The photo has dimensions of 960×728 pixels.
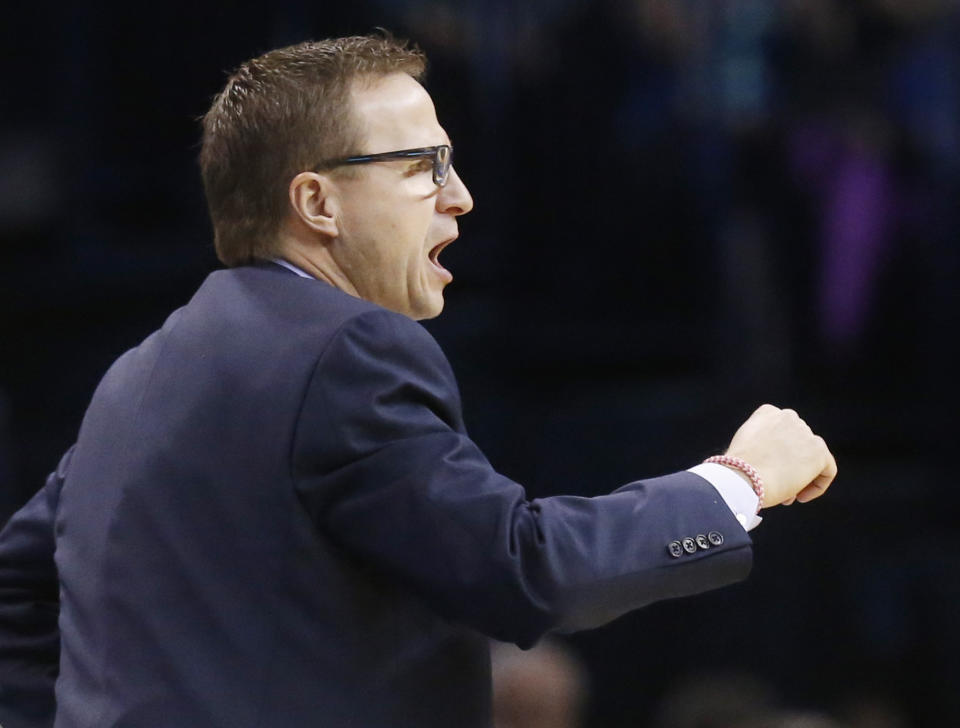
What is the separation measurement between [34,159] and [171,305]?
1.87 feet

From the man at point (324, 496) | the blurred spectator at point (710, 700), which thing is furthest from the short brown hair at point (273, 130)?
the blurred spectator at point (710, 700)

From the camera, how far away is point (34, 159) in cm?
437

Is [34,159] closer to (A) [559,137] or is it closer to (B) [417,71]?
(A) [559,137]

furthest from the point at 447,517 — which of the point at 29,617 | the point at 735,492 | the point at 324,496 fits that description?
the point at 29,617

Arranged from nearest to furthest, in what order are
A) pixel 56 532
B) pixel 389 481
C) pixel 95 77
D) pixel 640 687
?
pixel 389 481
pixel 56 532
pixel 640 687
pixel 95 77

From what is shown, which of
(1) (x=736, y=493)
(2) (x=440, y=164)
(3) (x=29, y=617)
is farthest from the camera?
(3) (x=29, y=617)

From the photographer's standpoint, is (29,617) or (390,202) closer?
(390,202)

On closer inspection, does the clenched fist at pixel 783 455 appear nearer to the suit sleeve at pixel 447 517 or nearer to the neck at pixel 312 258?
the suit sleeve at pixel 447 517

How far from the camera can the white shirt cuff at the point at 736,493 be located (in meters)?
1.58

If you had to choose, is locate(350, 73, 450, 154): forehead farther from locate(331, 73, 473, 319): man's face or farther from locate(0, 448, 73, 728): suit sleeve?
locate(0, 448, 73, 728): suit sleeve

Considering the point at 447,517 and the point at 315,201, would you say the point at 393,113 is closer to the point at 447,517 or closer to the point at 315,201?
the point at 315,201

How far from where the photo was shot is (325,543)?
58.9 inches

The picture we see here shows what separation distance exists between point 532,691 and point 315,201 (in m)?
1.74

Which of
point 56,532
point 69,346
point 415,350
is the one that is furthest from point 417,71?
point 69,346
